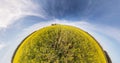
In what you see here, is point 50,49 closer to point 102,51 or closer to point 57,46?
point 57,46

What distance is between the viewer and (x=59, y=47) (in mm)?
6121

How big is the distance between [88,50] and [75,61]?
0.29 m

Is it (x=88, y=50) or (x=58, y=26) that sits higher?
(x=58, y=26)

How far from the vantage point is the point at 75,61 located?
6.08 metres

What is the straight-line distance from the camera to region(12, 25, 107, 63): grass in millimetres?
6074

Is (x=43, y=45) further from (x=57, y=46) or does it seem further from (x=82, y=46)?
(x=82, y=46)

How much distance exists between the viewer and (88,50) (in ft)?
Result: 20.3

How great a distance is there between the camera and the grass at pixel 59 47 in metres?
6.07

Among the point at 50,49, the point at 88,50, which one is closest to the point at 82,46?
the point at 88,50

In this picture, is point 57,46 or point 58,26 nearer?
point 57,46

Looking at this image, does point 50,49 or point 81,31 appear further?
point 81,31

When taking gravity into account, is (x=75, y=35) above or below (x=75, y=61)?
above

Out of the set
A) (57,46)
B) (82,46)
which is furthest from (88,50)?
(57,46)

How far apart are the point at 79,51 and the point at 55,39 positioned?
42 centimetres
